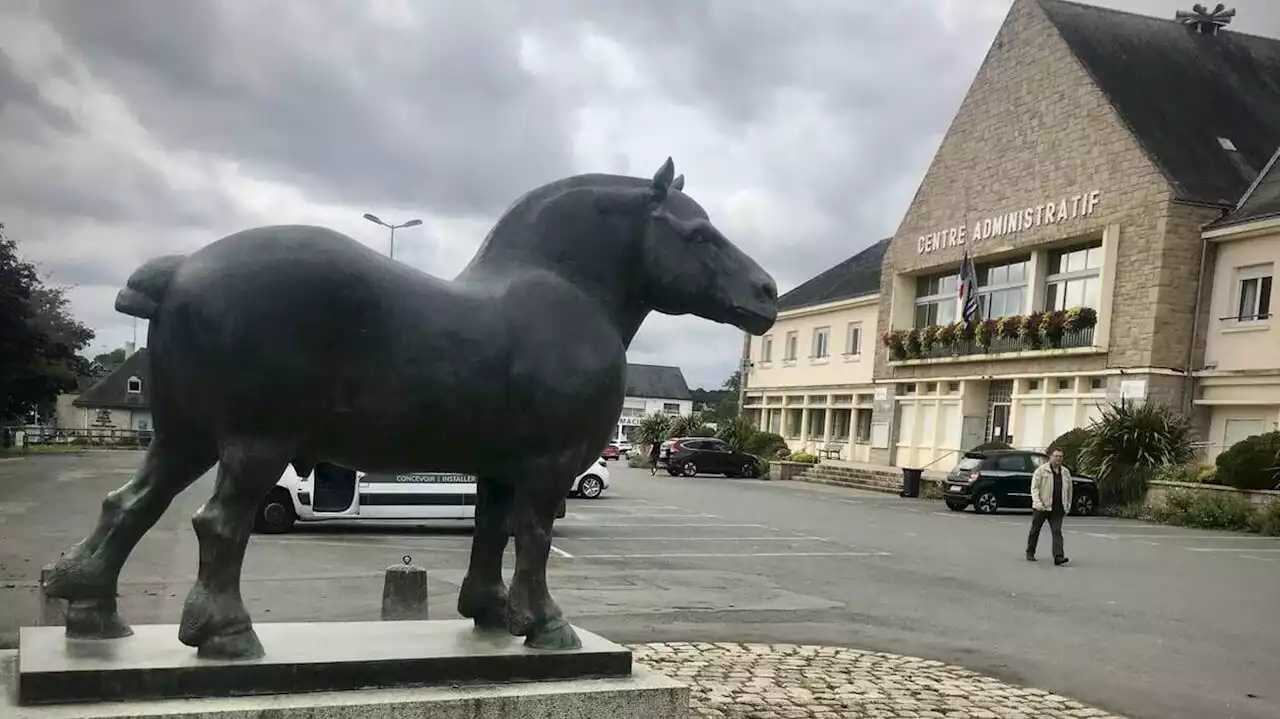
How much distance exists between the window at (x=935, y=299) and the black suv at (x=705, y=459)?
830cm

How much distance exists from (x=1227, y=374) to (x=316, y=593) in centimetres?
2337

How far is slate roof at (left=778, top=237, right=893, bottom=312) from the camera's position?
42500mm

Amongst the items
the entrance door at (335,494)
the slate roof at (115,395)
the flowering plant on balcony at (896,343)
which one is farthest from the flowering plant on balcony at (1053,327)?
the slate roof at (115,395)

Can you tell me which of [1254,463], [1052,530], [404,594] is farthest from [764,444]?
[404,594]

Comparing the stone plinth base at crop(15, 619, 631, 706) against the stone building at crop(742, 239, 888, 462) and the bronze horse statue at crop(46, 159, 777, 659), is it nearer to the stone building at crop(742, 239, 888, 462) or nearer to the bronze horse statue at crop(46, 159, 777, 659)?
the bronze horse statue at crop(46, 159, 777, 659)

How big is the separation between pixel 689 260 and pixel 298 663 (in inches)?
80.0

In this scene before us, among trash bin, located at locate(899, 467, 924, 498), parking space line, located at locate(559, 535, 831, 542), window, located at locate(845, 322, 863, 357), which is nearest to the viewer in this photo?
parking space line, located at locate(559, 535, 831, 542)

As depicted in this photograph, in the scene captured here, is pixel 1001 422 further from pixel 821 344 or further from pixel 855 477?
pixel 821 344

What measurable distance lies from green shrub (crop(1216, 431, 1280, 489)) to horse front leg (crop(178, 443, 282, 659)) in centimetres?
2232

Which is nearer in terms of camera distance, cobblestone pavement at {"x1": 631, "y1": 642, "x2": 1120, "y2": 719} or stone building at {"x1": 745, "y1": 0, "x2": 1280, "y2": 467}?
cobblestone pavement at {"x1": 631, "y1": 642, "x2": 1120, "y2": 719}

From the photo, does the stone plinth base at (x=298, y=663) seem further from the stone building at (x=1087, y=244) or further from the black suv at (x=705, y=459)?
the black suv at (x=705, y=459)

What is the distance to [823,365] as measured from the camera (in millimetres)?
42562

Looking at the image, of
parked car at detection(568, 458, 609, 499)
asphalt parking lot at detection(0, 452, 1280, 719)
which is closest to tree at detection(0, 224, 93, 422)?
asphalt parking lot at detection(0, 452, 1280, 719)

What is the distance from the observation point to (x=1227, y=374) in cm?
2470
